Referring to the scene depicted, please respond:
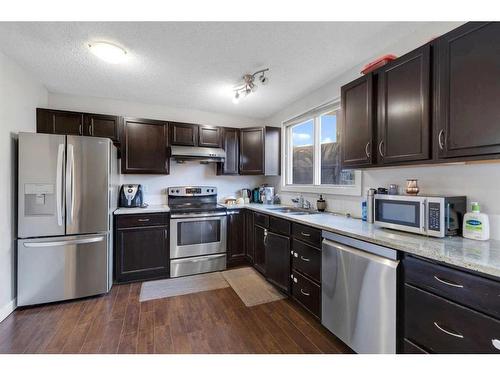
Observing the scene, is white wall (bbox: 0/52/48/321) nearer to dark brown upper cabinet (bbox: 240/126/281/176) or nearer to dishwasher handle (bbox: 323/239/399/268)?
dark brown upper cabinet (bbox: 240/126/281/176)

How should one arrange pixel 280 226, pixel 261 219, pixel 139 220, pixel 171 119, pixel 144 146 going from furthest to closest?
pixel 171 119 < pixel 144 146 < pixel 261 219 < pixel 139 220 < pixel 280 226

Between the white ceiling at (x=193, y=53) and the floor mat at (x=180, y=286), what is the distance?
8.15 ft

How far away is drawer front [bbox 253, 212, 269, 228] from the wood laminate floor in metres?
0.89

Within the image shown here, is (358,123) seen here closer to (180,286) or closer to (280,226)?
(280,226)

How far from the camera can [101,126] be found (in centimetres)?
295

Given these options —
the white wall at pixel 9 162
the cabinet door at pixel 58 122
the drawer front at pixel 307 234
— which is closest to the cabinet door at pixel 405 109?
the drawer front at pixel 307 234

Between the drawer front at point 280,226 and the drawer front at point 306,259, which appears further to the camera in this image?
the drawer front at point 280,226

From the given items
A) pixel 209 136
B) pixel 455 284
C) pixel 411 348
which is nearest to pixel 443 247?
pixel 455 284

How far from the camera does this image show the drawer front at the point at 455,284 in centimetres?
94

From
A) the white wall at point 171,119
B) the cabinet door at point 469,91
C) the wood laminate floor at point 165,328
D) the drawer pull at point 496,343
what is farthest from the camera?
the white wall at point 171,119

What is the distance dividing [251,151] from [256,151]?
0.28 ft

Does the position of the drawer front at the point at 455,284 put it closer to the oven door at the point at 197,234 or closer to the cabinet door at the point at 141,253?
the oven door at the point at 197,234

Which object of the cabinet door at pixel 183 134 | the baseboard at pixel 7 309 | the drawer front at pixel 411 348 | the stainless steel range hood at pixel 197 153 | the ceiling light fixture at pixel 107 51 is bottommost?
the baseboard at pixel 7 309
